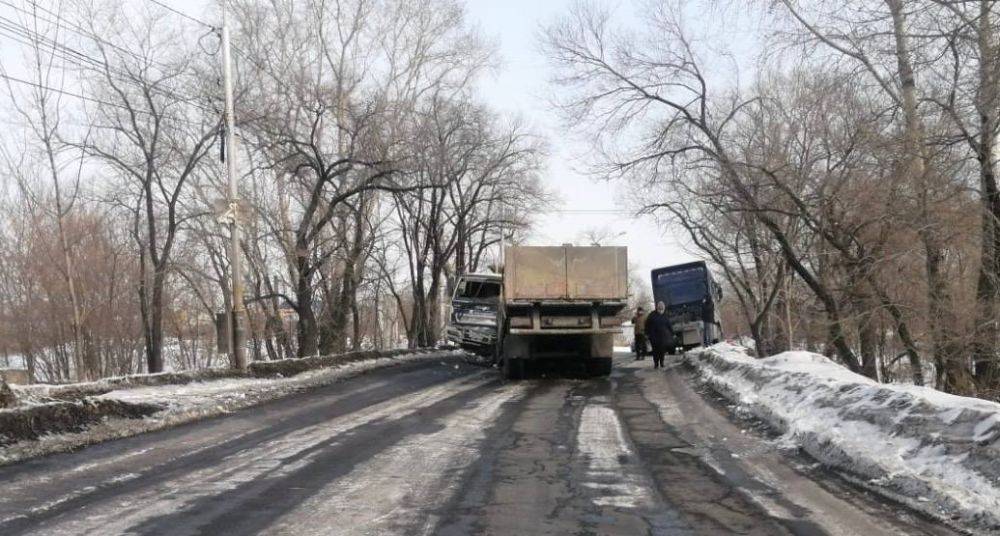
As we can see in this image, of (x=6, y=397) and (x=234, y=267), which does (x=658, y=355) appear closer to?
(x=234, y=267)

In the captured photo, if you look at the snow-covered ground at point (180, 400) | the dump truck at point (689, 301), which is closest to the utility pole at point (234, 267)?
the snow-covered ground at point (180, 400)

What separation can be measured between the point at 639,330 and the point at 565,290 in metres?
8.78

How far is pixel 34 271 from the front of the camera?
4522 centimetres

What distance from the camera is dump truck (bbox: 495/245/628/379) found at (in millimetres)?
18734

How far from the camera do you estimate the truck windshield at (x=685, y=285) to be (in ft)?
112

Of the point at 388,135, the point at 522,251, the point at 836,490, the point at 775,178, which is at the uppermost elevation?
the point at 388,135

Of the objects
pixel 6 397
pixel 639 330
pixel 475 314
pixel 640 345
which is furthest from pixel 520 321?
pixel 6 397

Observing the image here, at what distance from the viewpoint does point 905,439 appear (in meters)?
7.59

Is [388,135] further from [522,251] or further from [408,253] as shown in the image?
[408,253]

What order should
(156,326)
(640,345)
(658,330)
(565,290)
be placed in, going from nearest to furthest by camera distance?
(565,290)
(658,330)
(640,345)
(156,326)

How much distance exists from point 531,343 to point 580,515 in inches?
532

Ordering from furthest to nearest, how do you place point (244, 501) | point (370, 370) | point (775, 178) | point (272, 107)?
1. point (272, 107)
2. point (370, 370)
3. point (775, 178)
4. point (244, 501)

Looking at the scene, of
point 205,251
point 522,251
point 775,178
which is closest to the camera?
point 522,251

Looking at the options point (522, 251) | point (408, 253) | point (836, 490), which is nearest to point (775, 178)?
point (522, 251)
